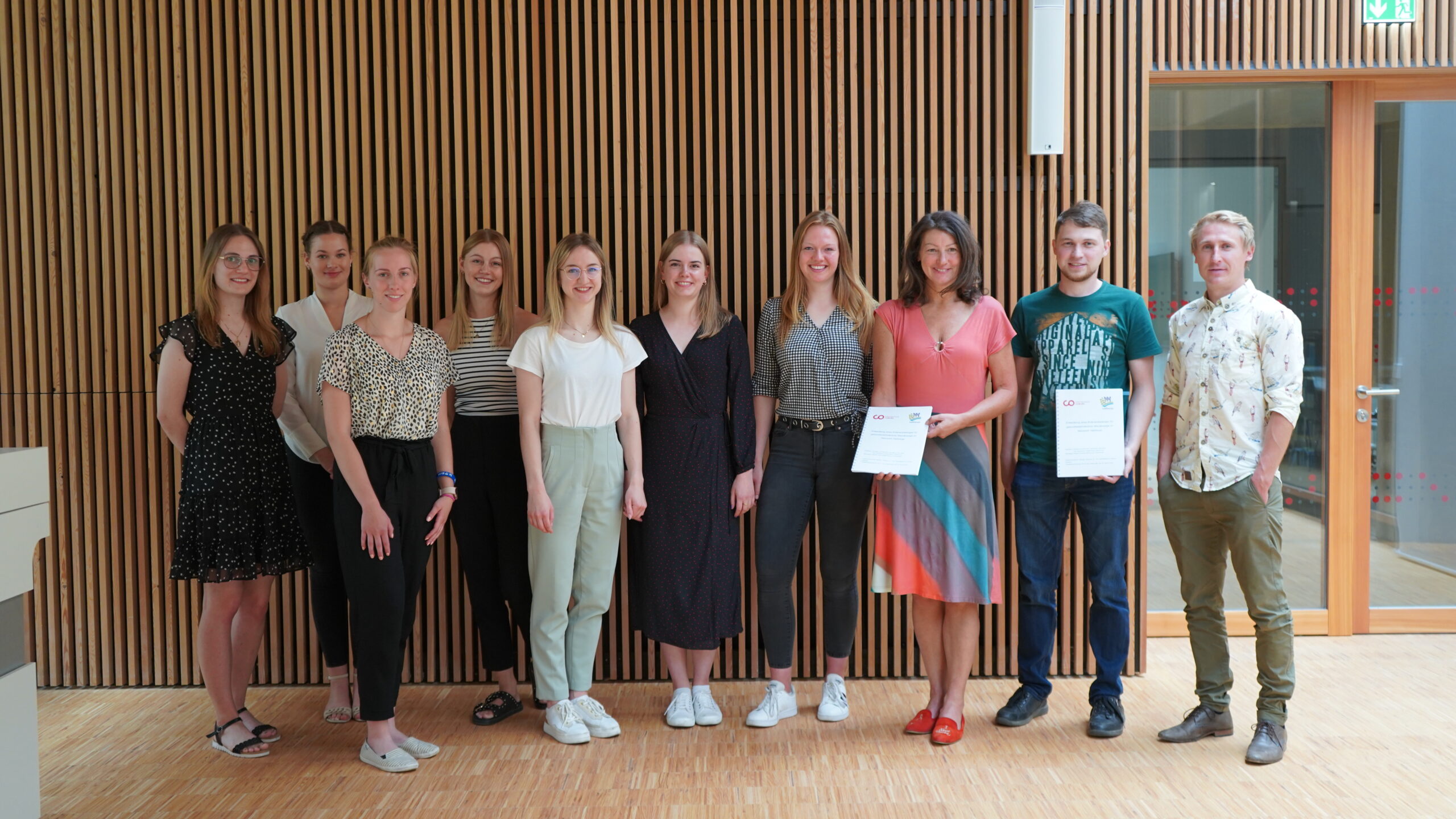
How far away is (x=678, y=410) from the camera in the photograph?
12.1 feet

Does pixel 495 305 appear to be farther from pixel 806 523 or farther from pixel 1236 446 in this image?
pixel 1236 446

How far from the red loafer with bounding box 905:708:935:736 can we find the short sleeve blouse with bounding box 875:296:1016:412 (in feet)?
3.85

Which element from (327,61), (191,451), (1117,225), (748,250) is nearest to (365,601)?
(191,451)

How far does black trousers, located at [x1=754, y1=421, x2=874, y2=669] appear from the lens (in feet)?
12.0

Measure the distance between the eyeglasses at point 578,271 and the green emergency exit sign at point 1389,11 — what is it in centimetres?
394

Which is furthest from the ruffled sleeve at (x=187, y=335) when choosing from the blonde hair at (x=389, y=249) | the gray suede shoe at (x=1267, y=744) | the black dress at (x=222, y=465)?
the gray suede shoe at (x=1267, y=744)

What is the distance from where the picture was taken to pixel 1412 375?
16.2ft

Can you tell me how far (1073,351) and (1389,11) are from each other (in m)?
2.73

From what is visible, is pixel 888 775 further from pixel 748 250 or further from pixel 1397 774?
pixel 748 250

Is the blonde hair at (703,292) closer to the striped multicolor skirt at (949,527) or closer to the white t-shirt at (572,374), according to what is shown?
the white t-shirt at (572,374)

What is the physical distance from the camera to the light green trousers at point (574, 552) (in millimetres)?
3561

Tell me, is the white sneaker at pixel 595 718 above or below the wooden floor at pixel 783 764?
above

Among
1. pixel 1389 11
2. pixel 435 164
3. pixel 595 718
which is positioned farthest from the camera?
pixel 1389 11

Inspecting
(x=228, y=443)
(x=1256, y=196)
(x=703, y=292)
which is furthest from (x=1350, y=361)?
(x=228, y=443)
